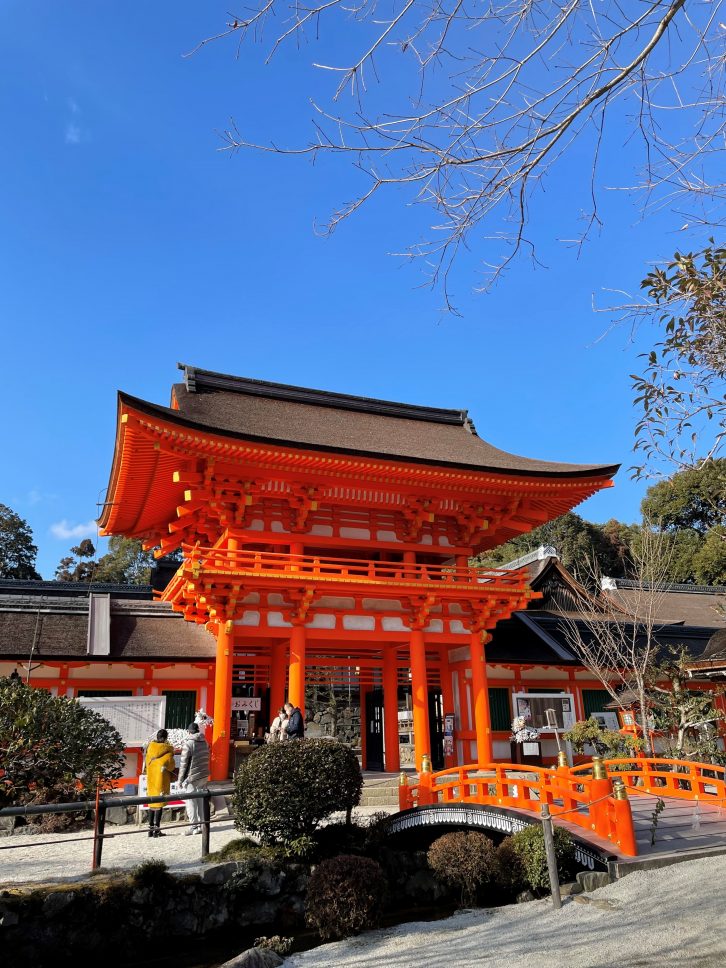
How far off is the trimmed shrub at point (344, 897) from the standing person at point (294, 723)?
8.77 ft

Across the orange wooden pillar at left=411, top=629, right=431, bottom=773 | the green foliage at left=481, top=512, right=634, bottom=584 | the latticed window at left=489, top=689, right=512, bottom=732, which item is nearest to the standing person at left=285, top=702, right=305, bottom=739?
the orange wooden pillar at left=411, top=629, right=431, bottom=773

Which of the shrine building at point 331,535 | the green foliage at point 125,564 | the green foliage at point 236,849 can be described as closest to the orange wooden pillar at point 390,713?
the shrine building at point 331,535

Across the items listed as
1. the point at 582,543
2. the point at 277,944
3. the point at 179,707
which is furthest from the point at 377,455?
the point at 582,543

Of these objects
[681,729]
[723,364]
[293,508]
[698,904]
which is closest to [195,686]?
[293,508]

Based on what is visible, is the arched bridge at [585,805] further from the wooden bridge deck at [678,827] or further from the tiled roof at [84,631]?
the tiled roof at [84,631]

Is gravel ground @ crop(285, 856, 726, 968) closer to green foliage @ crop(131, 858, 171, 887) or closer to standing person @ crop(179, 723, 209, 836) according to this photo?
green foliage @ crop(131, 858, 171, 887)

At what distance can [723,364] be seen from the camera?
5465 millimetres

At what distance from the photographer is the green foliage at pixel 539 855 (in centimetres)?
841

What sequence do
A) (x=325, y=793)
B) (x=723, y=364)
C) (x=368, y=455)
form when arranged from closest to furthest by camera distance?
(x=723, y=364) → (x=325, y=793) → (x=368, y=455)

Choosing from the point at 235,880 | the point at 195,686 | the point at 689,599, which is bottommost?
the point at 235,880

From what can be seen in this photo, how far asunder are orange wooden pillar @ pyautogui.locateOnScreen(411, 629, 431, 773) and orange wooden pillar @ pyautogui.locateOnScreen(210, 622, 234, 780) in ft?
12.6

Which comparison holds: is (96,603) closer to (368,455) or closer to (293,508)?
(293,508)

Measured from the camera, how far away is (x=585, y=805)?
805 centimetres

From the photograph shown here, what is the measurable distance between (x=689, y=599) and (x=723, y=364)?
77.8 ft
